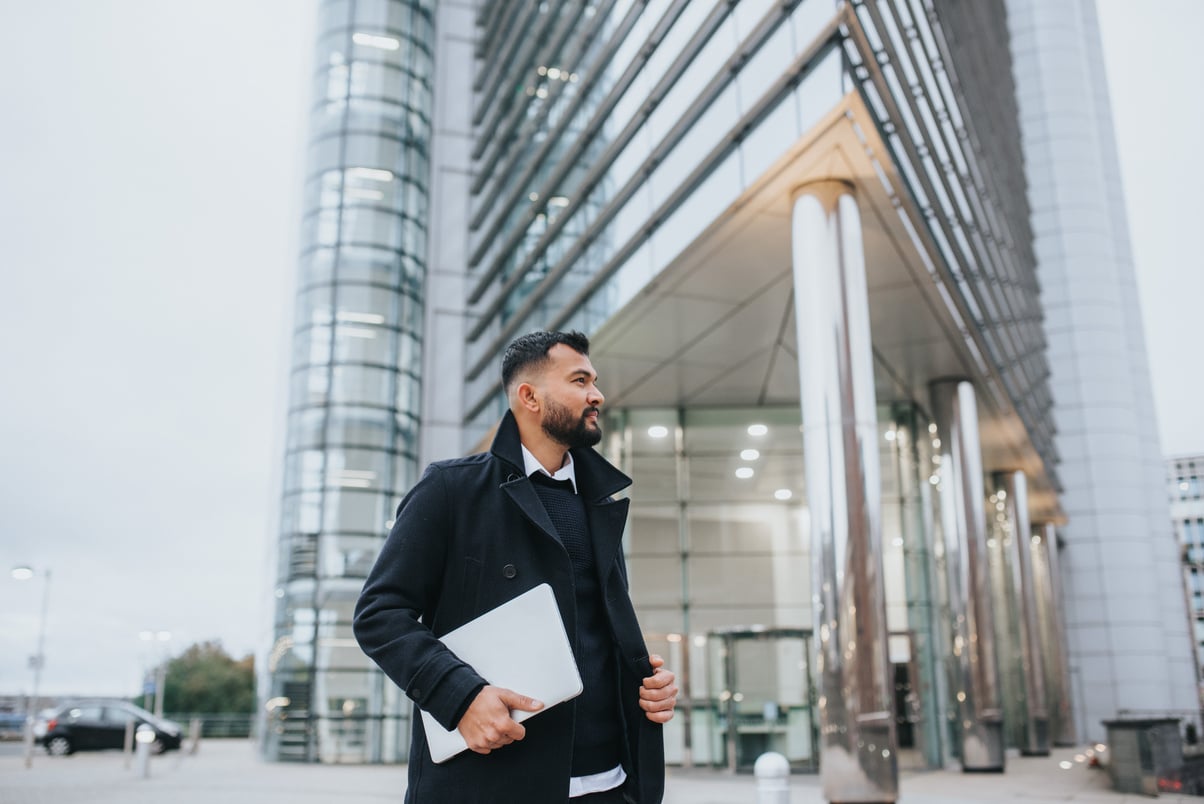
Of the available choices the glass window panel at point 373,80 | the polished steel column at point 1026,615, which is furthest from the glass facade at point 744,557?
the glass window panel at point 373,80

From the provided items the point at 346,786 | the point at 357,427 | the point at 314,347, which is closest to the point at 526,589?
the point at 346,786

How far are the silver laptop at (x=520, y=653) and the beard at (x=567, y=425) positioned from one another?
479 mm

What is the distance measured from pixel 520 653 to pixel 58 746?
95.8ft

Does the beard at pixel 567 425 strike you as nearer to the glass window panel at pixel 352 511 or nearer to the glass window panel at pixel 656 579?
the glass window panel at pixel 656 579

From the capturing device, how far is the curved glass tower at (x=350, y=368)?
2664 cm

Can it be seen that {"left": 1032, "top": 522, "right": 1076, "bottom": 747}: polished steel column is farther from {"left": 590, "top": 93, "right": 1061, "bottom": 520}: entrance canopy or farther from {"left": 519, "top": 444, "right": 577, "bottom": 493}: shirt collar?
{"left": 519, "top": 444, "right": 577, "bottom": 493}: shirt collar

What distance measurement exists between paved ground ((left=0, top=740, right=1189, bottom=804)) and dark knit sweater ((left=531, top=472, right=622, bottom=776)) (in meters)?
10.7

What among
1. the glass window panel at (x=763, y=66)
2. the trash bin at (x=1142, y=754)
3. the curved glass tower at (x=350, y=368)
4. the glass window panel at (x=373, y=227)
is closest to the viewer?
the glass window panel at (x=763, y=66)

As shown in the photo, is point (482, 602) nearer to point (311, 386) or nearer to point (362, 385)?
point (362, 385)

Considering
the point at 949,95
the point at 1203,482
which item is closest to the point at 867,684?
the point at 949,95

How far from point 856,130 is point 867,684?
5.73 metres

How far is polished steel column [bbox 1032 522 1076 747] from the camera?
3083cm

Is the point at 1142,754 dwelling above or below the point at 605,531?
below

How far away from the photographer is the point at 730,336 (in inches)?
673
